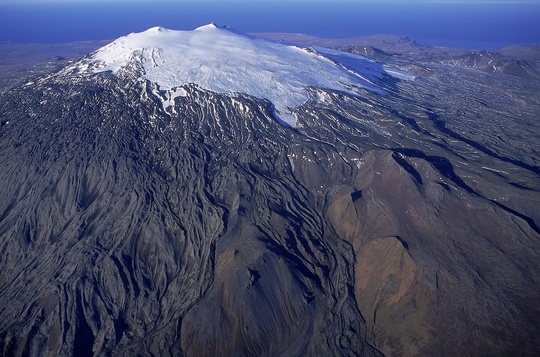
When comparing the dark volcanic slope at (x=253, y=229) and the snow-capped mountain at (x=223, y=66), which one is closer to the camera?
the dark volcanic slope at (x=253, y=229)

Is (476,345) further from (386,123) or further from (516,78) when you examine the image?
(516,78)

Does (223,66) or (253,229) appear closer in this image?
(253,229)

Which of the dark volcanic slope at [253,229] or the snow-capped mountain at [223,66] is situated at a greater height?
the snow-capped mountain at [223,66]

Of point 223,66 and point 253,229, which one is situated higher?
point 223,66
